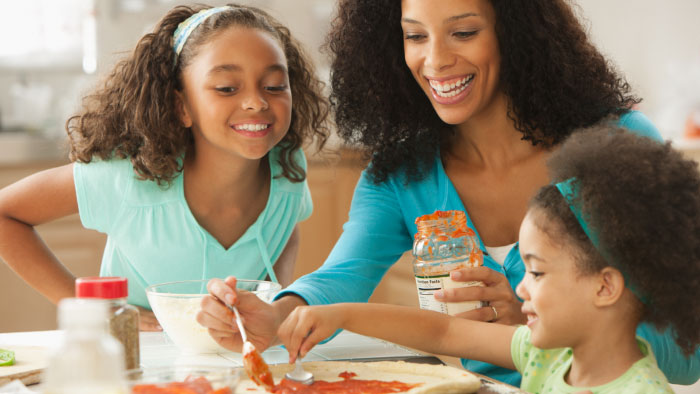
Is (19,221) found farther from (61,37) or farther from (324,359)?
(61,37)

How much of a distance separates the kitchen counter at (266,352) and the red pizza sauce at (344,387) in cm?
17

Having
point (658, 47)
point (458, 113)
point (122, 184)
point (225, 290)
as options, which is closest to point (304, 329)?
point (225, 290)

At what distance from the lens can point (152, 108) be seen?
68.4 inches

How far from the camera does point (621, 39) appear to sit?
3.91 meters

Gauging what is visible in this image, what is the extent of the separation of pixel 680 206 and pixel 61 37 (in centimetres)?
353

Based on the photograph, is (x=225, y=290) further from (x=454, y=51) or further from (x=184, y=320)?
(x=454, y=51)

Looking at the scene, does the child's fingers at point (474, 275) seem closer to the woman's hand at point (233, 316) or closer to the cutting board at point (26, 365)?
the woman's hand at point (233, 316)

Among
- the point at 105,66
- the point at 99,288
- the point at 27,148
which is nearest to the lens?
the point at 99,288

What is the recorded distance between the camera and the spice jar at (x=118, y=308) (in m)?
0.87

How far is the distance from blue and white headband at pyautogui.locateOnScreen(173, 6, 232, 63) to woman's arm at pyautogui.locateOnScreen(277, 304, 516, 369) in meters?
0.83

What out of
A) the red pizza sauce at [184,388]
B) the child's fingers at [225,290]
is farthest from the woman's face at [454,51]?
the red pizza sauce at [184,388]

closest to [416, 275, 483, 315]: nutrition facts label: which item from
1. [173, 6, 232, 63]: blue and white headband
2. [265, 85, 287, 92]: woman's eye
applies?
[265, 85, 287, 92]: woman's eye

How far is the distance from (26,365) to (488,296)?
2.22 ft

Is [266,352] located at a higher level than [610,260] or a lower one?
lower
